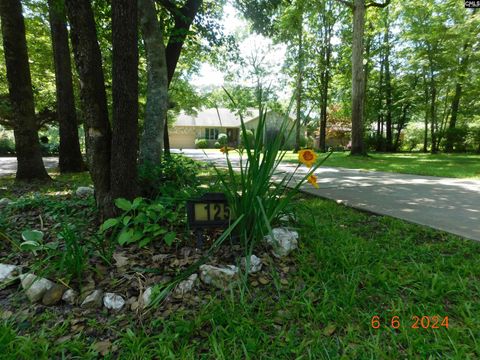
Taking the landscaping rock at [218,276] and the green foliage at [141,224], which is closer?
the landscaping rock at [218,276]

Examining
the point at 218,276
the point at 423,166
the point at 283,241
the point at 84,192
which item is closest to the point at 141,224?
the point at 218,276

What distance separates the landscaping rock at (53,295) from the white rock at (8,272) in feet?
0.89

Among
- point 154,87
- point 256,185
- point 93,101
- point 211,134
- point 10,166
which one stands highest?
point 211,134

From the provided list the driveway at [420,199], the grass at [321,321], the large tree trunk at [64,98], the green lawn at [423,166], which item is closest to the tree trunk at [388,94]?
the green lawn at [423,166]

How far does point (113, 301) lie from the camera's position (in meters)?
1.33

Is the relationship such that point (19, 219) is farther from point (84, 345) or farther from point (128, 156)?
point (84, 345)

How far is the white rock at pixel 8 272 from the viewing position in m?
1.44

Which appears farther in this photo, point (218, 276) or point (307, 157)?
point (307, 157)

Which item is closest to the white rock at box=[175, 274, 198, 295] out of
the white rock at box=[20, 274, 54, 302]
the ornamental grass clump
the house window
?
the ornamental grass clump

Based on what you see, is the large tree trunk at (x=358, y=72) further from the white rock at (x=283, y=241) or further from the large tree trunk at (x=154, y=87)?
the white rock at (x=283, y=241)

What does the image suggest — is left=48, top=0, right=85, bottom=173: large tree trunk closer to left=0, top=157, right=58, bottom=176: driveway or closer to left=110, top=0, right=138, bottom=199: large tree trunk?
left=0, top=157, right=58, bottom=176: driveway

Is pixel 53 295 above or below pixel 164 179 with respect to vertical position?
below

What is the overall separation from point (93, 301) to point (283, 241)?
114 cm
